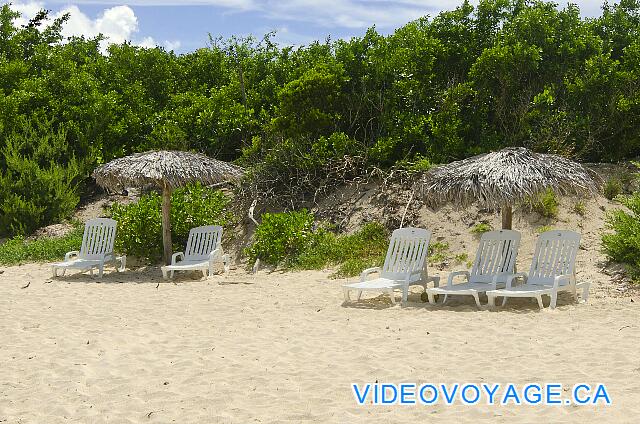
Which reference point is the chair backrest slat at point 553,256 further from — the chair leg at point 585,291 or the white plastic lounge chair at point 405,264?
the white plastic lounge chair at point 405,264

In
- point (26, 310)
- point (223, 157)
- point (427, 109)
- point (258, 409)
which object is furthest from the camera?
point (223, 157)

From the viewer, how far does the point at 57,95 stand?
59.9ft

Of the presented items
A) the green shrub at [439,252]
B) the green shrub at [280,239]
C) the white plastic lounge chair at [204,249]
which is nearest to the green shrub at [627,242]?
the green shrub at [439,252]

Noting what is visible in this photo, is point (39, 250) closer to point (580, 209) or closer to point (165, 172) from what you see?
point (165, 172)

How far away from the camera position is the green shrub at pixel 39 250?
14203mm

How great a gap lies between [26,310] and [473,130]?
9417mm

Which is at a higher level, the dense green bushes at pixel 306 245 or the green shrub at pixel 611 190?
the green shrub at pixel 611 190

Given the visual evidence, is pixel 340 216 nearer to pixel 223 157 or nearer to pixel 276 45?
pixel 223 157

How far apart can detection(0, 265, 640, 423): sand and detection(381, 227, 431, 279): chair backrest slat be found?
1.41ft

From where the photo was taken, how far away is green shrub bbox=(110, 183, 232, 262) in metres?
13.5

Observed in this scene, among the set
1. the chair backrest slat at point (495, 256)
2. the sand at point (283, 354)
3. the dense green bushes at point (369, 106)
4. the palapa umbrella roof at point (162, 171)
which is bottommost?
the sand at point (283, 354)

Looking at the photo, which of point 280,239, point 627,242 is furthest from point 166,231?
point 627,242

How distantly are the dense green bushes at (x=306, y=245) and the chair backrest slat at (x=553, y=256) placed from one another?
330 cm

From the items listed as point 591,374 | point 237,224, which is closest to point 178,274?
point 237,224
